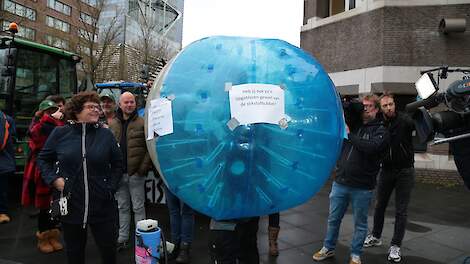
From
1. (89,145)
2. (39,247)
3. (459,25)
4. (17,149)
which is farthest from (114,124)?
(459,25)

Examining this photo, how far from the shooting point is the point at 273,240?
4.61m

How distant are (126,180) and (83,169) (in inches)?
58.9

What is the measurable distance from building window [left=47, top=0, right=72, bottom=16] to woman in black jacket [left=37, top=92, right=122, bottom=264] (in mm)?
68174

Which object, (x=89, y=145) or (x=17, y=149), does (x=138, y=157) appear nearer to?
(x=89, y=145)

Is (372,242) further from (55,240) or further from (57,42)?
(57,42)

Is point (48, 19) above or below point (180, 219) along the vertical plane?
above

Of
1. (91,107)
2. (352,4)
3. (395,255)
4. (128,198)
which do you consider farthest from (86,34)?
(395,255)

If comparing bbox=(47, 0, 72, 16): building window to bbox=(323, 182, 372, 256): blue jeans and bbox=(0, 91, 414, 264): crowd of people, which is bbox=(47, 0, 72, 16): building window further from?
bbox=(323, 182, 372, 256): blue jeans

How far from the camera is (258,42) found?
211 cm

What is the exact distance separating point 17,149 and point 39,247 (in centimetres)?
302

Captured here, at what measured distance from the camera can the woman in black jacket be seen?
314 cm

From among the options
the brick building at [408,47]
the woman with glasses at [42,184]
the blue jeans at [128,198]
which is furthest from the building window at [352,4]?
the woman with glasses at [42,184]

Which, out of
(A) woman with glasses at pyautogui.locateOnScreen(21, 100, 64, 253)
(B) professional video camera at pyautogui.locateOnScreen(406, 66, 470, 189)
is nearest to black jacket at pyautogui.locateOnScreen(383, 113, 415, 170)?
(B) professional video camera at pyautogui.locateOnScreen(406, 66, 470, 189)

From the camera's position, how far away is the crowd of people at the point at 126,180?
3141 mm
